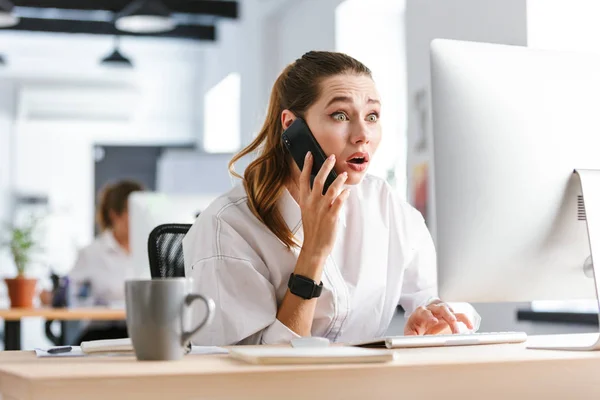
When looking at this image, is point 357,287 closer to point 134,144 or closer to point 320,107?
point 320,107

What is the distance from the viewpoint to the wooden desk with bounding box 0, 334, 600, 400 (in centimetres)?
90

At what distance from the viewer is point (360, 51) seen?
18.9ft

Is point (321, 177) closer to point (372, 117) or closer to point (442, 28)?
point (372, 117)

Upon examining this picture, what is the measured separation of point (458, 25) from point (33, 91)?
6861 millimetres

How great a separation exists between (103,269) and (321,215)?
3.48 m

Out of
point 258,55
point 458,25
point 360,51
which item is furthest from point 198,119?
point 458,25

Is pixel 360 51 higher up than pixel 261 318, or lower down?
higher up

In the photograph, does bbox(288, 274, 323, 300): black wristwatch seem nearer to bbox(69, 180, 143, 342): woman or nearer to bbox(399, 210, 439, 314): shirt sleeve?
bbox(399, 210, 439, 314): shirt sleeve

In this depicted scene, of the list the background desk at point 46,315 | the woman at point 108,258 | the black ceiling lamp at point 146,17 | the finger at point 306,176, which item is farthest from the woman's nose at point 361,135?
the black ceiling lamp at point 146,17

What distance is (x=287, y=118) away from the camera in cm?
206

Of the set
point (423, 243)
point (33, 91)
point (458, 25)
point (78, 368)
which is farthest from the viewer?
point (33, 91)

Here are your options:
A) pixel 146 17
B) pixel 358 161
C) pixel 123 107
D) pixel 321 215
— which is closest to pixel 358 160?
pixel 358 161

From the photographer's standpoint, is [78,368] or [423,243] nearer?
[78,368]

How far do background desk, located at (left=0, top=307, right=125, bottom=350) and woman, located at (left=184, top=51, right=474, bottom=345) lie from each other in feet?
7.72
